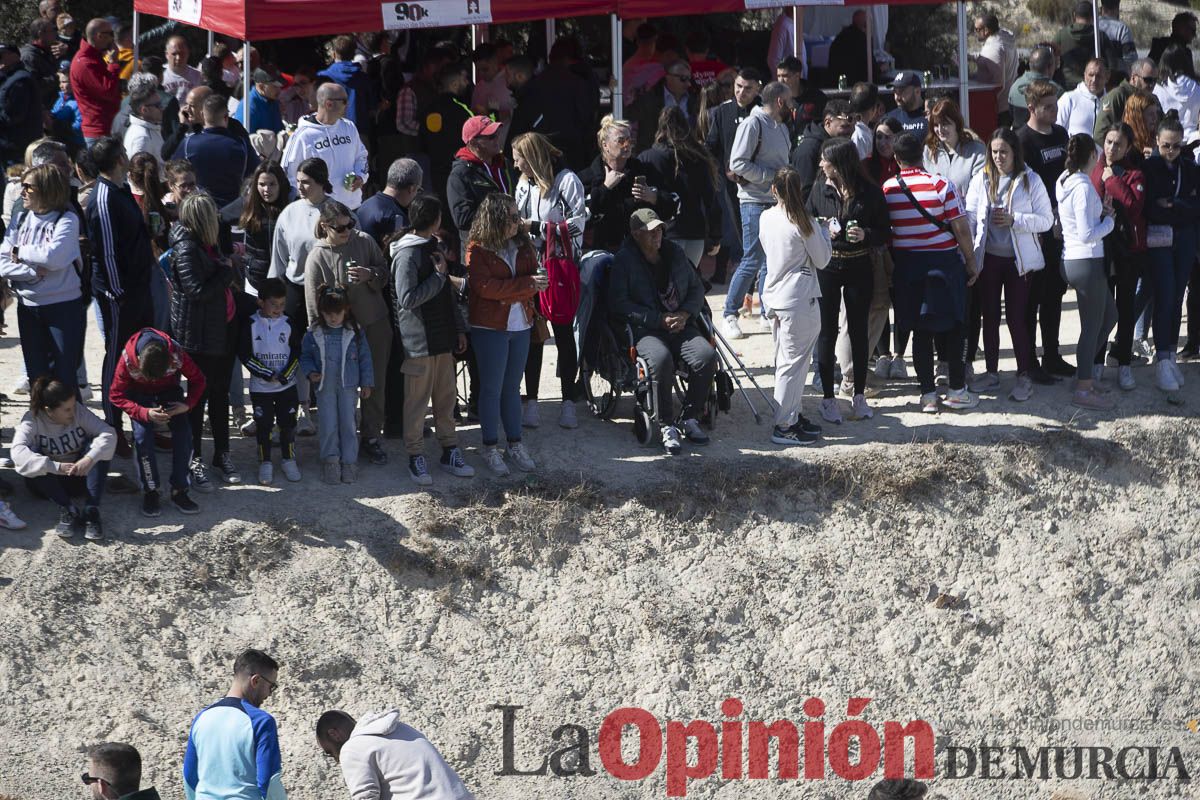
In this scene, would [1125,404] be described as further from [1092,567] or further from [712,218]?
[712,218]

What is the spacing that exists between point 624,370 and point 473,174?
160 cm

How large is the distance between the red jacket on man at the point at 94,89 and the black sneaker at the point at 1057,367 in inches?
301

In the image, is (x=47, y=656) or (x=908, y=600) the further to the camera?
(x=908, y=600)

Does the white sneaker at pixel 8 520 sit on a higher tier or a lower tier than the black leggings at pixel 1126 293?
lower

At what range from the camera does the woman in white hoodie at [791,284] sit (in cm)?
986

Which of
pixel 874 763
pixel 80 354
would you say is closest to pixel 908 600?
pixel 874 763

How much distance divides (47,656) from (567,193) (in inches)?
169

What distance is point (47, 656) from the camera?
8258mm

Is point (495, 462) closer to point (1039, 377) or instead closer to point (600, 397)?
point (600, 397)

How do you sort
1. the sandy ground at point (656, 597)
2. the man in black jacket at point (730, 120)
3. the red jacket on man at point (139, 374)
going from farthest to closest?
the man in black jacket at point (730, 120) < the red jacket on man at point (139, 374) < the sandy ground at point (656, 597)

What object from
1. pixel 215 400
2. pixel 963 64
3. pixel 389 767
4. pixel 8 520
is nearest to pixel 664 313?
pixel 215 400

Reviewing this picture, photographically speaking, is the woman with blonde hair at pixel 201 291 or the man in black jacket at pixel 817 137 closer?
the woman with blonde hair at pixel 201 291

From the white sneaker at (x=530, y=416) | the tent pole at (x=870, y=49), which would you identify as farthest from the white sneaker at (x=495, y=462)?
the tent pole at (x=870, y=49)

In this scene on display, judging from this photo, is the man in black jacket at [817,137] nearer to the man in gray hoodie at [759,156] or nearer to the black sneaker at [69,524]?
the man in gray hoodie at [759,156]
